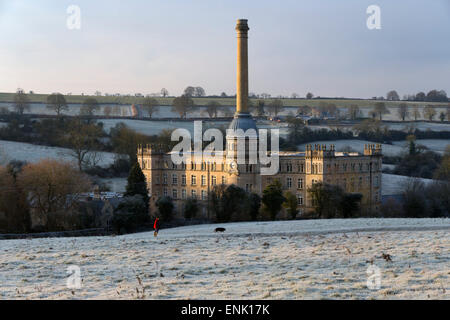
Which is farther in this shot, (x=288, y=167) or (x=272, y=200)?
(x=288, y=167)

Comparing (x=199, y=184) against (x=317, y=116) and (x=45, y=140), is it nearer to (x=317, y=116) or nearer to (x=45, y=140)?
(x=45, y=140)

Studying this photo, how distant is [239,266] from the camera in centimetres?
2659

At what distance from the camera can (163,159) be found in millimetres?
94500

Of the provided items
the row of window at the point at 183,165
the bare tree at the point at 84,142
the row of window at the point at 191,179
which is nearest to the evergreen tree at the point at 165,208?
the row of window at the point at 191,179

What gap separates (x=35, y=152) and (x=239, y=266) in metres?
101

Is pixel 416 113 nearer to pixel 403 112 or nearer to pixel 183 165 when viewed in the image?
pixel 403 112

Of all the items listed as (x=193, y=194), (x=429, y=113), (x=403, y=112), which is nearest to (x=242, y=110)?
(x=193, y=194)

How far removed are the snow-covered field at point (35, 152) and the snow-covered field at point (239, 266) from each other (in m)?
81.5

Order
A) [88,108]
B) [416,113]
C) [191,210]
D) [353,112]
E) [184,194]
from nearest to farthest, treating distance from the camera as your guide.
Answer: [191,210] → [184,194] → [88,108] → [416,113] → [353,112]

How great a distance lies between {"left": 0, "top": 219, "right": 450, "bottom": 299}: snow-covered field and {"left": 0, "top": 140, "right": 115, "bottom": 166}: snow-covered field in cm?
8150

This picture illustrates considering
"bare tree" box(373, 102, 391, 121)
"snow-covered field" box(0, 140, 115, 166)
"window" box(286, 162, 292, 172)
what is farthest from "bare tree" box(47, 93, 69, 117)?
"window" box(286, 162, 292, 172)

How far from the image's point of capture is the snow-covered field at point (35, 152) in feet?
385

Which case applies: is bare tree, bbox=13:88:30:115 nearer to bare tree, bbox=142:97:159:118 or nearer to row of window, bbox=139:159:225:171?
bare tree, bbox=142:97:159:118
